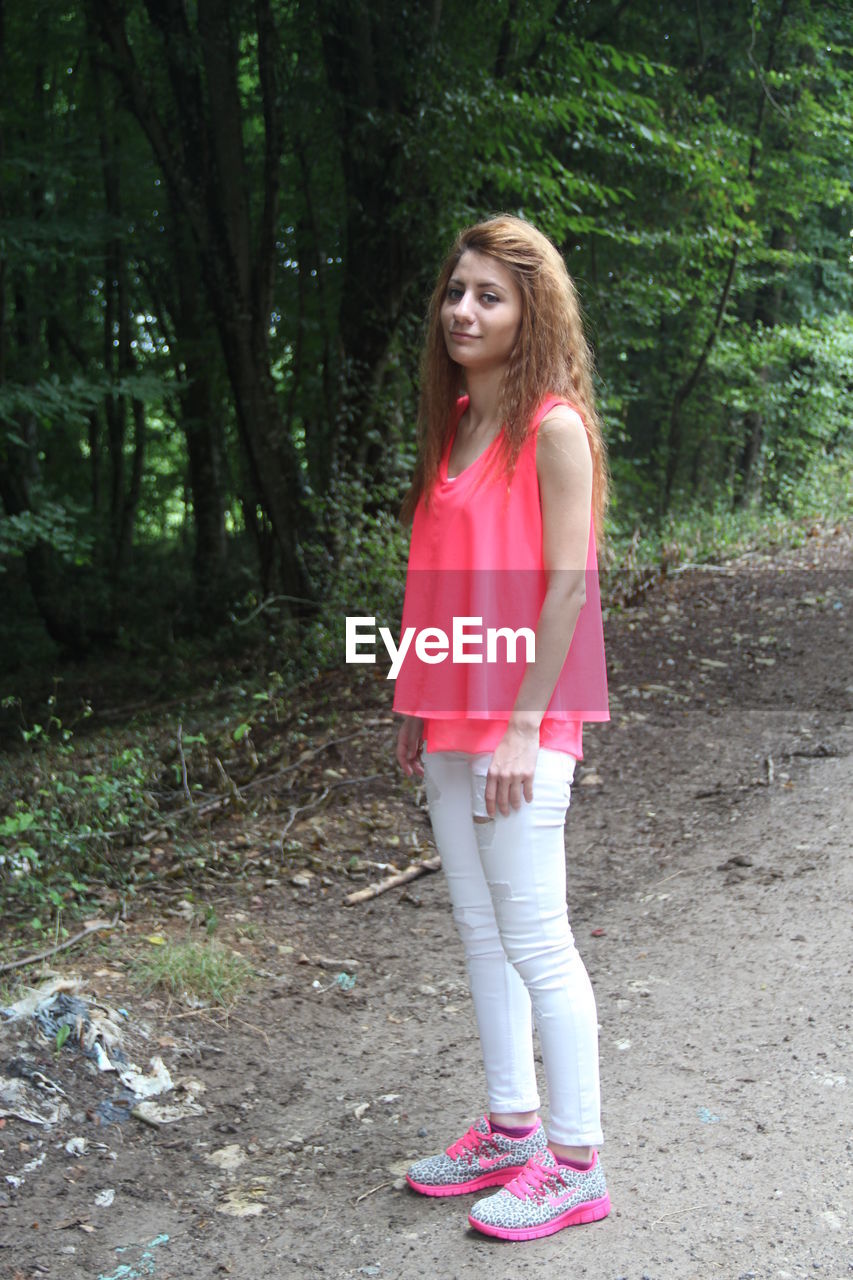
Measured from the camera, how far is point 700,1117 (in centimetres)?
310

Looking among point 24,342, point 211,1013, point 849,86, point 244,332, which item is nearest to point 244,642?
point 244,332

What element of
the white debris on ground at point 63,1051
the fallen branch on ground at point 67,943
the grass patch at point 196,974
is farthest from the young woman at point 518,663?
the fallen branch on ground at point 67,943

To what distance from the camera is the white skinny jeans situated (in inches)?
97.2

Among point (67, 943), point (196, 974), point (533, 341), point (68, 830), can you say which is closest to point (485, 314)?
point (533, 341)

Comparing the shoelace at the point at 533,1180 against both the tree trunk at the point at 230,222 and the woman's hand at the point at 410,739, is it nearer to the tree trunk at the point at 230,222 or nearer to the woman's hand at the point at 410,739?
the woman's hand at the point at 410,739

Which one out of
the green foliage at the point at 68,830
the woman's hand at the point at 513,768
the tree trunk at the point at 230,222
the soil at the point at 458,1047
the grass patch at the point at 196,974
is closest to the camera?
the woman's hand at the point at 513,768

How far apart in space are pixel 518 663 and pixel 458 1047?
1849 millimetres

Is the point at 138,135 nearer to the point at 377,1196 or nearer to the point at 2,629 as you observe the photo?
the point at 2,629

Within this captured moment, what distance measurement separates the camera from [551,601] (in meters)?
2.41

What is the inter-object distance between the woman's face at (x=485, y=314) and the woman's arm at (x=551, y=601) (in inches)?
9.5

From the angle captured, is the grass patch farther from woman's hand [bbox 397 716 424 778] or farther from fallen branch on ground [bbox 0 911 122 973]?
→ woman's hand [bbox 397 716 424 778]

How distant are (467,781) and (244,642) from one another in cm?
994

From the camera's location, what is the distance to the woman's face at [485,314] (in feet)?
8.33

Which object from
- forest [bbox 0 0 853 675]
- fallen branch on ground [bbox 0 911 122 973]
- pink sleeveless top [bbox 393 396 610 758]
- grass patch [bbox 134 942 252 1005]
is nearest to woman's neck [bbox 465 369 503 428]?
pink sleeveless top [bbox 393 396 610 758]
